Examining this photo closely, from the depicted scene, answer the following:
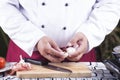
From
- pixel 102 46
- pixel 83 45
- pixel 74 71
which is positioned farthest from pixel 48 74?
pixel 102 46

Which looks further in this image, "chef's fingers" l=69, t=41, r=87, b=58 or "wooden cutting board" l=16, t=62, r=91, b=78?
"chef's fingers" l=69, t=41, r=87, b=58

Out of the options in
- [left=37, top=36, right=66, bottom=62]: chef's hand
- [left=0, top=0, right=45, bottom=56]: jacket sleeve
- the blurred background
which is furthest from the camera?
the blurred background

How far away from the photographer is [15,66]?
42.6 inches

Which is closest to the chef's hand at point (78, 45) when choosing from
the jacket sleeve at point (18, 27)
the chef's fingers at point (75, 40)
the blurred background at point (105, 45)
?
the chef's fingers at point (75, 40)

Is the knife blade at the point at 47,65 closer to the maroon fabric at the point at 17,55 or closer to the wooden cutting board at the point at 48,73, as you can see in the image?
the wooden cutting board at the point at 48,73

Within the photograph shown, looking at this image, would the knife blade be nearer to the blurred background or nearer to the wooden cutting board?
the wooden cutting board

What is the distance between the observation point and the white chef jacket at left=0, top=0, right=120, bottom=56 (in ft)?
4.27

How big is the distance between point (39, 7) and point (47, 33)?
10cm

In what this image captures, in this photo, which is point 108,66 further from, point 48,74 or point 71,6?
point 71,6

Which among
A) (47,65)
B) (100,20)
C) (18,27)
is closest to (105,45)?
(100,20)

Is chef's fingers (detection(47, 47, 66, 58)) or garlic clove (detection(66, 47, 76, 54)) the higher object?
garlic clove (detection(66, 47, 76, 54))

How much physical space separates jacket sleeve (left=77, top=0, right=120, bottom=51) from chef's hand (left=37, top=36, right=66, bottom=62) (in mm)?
158

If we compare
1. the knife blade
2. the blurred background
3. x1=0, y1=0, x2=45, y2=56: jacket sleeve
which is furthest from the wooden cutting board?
the blurred background

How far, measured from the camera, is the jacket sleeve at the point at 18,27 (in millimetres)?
1281
